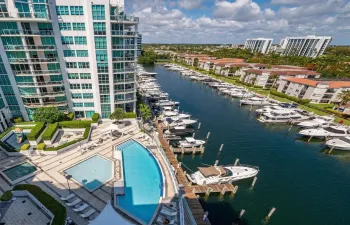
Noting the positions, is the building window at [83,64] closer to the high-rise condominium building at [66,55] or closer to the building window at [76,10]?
the high-rise condominium building at [66,55]

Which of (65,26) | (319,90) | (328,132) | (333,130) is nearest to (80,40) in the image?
(65,26)

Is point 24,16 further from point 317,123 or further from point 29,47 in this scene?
point 317,123

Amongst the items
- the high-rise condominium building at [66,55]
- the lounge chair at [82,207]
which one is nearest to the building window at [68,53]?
the high-rise condominium building at [66,55]

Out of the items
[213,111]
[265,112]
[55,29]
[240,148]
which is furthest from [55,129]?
[265,112]

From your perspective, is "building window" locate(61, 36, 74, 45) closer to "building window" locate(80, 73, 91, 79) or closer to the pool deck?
"building window" locate(80, 73, 91, 79)

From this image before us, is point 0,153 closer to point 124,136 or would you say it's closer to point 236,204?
point 124,136

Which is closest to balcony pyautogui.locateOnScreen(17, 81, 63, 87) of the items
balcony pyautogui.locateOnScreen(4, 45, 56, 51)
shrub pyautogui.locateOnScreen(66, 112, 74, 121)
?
balcony pyautogui.locateOnScreen(4, 45, 56, 51)
